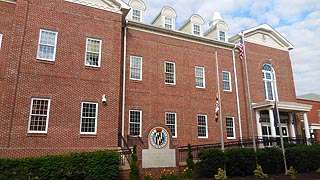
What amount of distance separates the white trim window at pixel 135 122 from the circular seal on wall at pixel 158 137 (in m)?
4.11

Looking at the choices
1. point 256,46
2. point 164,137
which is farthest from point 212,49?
point 164,137

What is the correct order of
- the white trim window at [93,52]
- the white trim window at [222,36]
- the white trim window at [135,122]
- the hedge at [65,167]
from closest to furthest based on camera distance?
the hedge at [65,167] < the white trim window at [93,52] < the white trim window at [135,122] < the white trim window at [222,36]

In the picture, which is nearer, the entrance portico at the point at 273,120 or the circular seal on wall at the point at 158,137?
the circular seal on wall at the point at 158,137

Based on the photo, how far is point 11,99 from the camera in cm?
1391

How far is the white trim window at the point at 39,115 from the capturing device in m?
14.2

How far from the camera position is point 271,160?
639 inches

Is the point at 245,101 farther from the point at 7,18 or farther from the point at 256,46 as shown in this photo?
the point at 7,18

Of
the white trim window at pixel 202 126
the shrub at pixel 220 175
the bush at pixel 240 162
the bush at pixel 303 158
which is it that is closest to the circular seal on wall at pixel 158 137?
the shrub at pixel 220 175

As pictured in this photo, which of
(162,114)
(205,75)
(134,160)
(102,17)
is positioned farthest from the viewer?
(205,75)

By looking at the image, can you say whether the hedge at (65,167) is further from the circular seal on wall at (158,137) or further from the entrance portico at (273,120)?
the entrance portico at (273,120)

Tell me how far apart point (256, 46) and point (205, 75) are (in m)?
7.09

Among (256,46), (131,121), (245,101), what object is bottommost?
(131,121)

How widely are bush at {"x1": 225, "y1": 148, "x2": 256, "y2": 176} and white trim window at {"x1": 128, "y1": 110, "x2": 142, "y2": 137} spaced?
20.9 feet

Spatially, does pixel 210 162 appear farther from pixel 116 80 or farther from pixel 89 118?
pixel 116 80
